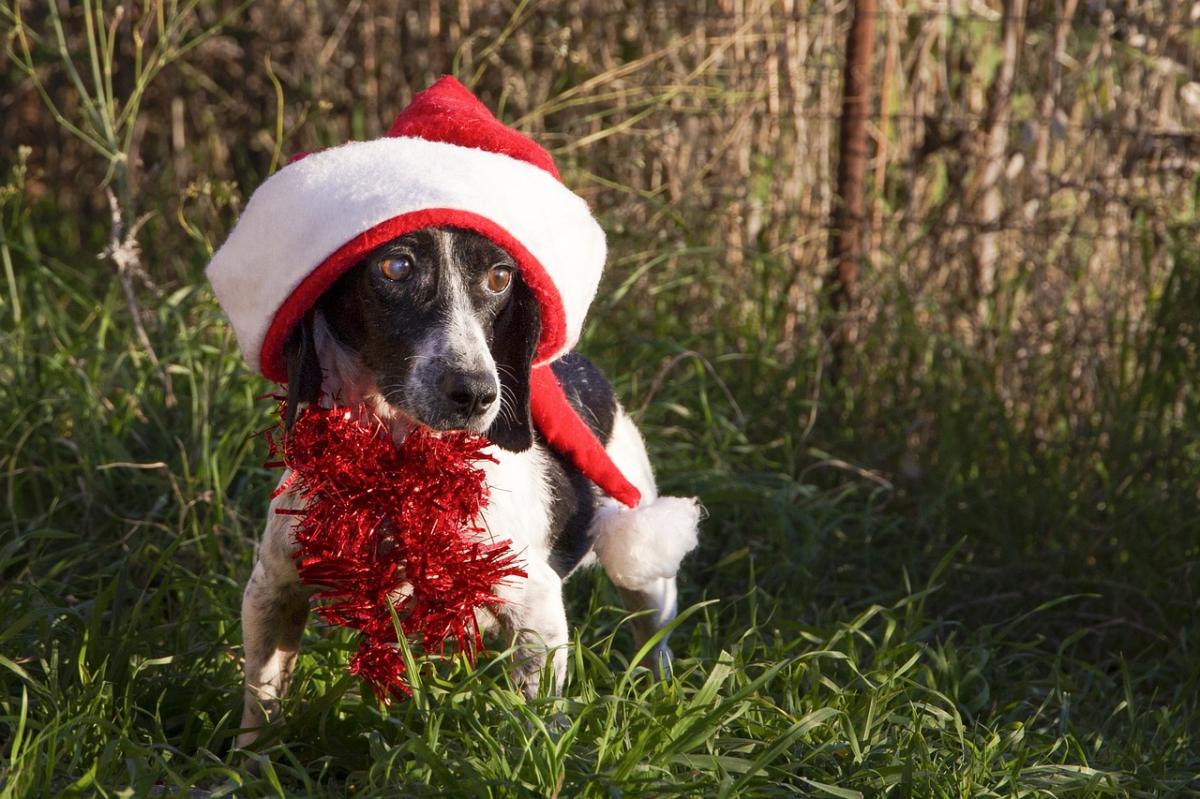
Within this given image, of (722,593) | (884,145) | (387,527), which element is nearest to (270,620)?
(387,527)

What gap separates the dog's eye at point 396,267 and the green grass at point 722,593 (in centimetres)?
64

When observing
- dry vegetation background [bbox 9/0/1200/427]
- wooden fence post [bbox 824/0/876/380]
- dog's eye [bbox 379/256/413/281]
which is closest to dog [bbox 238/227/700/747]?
dog's eye [bbox 379/256/413/281]

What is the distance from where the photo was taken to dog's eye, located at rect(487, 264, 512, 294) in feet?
7.06

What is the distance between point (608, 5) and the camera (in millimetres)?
4730

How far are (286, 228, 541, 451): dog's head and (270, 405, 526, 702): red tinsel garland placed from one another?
0.23 ft

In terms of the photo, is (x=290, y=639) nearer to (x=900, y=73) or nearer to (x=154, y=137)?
(x=900, y=73)

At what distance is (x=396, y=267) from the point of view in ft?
Answer: 6.85

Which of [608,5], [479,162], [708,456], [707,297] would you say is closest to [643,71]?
[608,5]

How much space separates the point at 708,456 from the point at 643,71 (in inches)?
56.3

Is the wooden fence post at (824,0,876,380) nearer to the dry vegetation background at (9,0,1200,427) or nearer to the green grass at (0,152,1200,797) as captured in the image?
the dry vegetation background at (9,0,1200,427)

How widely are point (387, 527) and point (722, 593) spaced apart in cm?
130

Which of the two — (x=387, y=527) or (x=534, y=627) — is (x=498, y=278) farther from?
(x=534, y=627)

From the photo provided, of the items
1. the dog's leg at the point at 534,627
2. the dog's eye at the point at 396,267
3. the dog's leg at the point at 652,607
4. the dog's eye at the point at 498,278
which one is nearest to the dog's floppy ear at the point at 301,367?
the dog's eye at the point at 396,267

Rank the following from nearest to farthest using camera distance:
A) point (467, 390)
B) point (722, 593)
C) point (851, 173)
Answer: point (467, 390)
point (722, 593)
point (851, 173)
